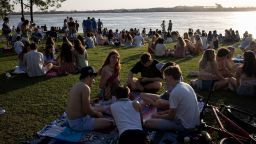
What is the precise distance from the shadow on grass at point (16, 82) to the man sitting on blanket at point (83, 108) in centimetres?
431

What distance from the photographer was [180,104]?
620 centimetres

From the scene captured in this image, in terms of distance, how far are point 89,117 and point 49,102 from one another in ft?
8.79

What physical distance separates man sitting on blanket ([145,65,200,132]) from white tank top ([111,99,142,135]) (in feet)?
2.21

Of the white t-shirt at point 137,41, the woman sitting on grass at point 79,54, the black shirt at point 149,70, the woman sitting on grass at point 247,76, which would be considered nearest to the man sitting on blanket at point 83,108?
the black shirt at point 149,70

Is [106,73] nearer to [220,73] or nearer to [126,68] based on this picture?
[220,73]

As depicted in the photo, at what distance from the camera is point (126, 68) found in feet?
44.8

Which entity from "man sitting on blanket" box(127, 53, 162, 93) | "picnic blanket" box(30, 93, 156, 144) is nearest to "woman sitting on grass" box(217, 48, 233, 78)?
"man sitting on blanket" box(127, 53, 162, 93)

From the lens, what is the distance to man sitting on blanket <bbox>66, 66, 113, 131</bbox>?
6.55m

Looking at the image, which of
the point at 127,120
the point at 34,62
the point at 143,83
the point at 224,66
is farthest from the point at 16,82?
the point at 127,120

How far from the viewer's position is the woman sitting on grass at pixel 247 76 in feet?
29.3

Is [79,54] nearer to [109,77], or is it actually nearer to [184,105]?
[109,77]

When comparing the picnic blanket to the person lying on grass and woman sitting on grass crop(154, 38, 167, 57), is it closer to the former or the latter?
the person lying on grass

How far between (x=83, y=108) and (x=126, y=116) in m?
1.13

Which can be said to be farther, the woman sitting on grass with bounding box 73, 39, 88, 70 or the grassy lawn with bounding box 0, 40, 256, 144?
the woman sitting on grass with bounding box 73, 39, 88, 70
